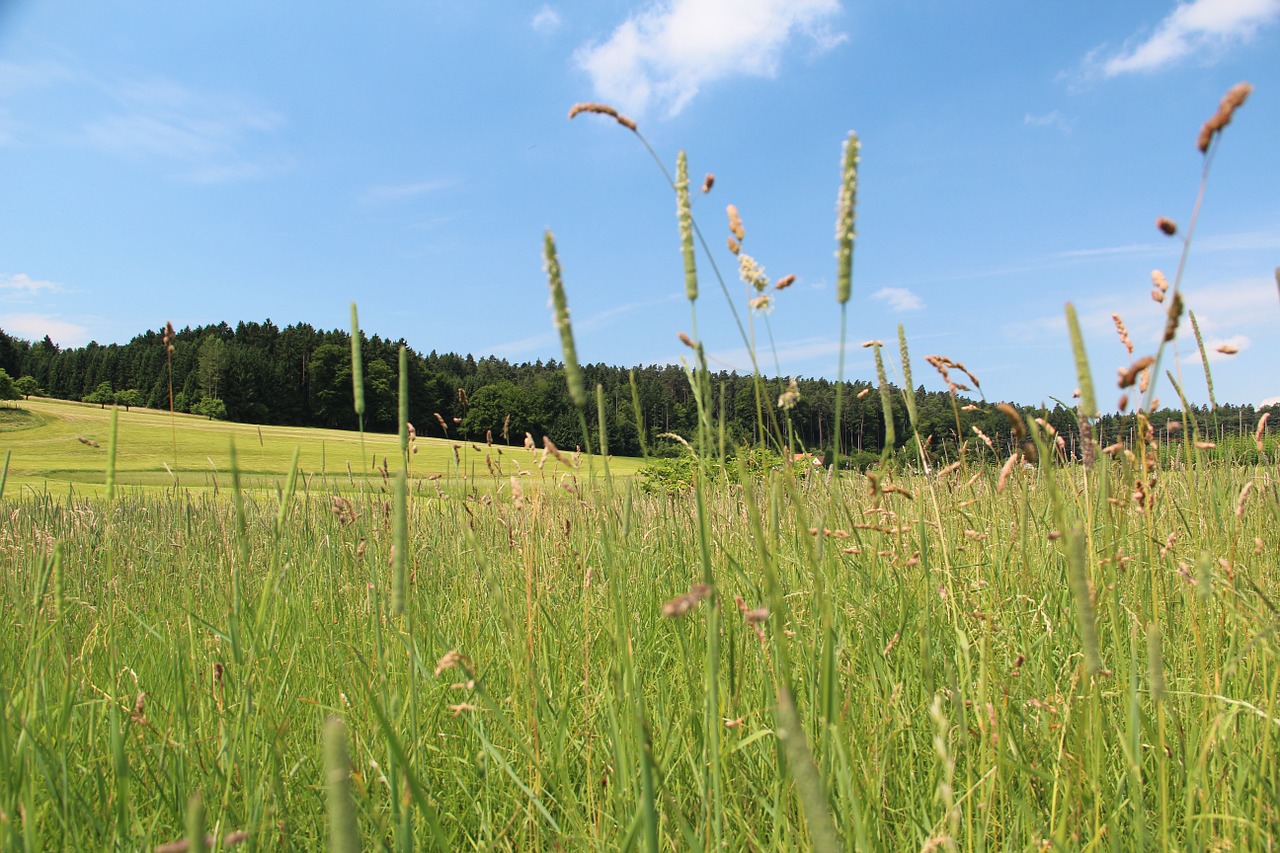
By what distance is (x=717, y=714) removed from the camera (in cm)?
84

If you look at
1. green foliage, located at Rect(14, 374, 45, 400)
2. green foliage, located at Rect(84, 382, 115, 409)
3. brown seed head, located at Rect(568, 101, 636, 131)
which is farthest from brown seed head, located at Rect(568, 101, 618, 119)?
green foliage, located at Rect(14, 374, 45, 400)

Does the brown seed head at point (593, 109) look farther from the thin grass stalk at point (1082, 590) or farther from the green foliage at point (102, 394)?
the green foliage at point (102, 394)

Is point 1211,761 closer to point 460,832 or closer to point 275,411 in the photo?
point 460,832

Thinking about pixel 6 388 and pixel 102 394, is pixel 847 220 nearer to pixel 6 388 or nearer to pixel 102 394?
pixel 102 394

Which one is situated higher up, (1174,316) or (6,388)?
(6,388)

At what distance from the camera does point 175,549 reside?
4738 mm

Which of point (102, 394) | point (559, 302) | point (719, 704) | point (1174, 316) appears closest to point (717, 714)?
point (719, 704)

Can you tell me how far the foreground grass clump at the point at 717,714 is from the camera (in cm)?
103

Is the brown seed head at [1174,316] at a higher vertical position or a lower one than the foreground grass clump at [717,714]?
higher

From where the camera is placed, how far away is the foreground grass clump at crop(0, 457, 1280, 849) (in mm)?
1029

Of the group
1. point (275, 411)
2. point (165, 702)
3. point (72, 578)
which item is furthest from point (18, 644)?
point (275, 411)

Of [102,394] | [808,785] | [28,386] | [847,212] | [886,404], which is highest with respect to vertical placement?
[28,386]

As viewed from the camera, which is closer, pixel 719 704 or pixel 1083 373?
pixel 1083 373

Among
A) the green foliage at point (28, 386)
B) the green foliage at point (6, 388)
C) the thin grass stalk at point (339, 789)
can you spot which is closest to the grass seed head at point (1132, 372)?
the thin grass stalk at point (339, 789)
